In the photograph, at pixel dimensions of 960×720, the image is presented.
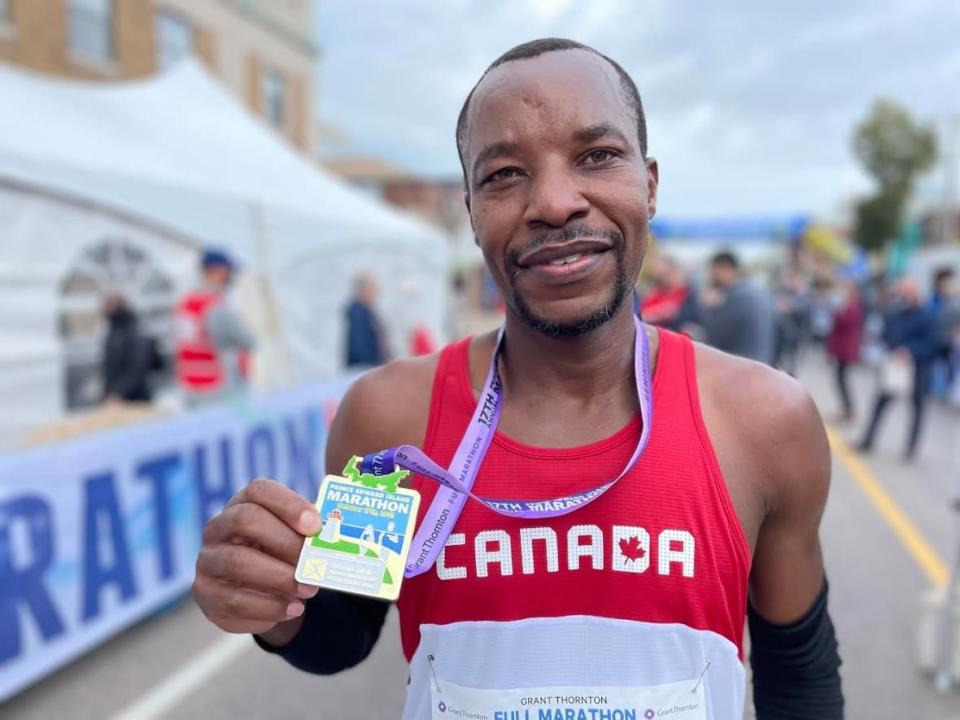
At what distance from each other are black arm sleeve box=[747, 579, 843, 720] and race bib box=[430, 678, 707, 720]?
0.98 ft

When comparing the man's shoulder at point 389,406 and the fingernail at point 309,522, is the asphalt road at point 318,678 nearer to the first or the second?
the man's shoulder at point 389,406

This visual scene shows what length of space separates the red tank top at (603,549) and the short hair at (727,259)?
4.79 metres

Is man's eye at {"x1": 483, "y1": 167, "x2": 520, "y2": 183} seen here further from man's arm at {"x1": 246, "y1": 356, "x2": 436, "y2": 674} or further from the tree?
the tree

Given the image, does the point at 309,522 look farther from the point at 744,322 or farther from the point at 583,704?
the point at 744,322

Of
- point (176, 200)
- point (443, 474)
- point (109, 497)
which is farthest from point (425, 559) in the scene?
point (176, 200)

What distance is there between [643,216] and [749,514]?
1.68 feet

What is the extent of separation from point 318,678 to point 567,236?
9.59 ft

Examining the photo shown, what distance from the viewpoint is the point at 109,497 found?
370cm

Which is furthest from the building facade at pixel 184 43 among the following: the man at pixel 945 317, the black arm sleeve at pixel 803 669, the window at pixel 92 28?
the black arm sleeve at pixel 803 669

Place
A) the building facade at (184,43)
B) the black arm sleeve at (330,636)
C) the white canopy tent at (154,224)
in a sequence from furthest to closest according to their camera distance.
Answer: the building facade at (184,43), the white canopy tent at (154,224), the black arm sleeve at (330,636)

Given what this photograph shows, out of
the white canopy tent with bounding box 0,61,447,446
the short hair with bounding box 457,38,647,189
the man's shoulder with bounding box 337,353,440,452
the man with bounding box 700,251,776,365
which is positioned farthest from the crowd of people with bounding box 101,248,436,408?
the short hair with bounding box 457,38,647,189

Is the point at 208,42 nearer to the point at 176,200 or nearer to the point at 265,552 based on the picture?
the point at 176,200

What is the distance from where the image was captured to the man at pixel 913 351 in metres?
7.54

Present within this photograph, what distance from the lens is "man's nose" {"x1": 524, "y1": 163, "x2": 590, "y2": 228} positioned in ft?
3.76
